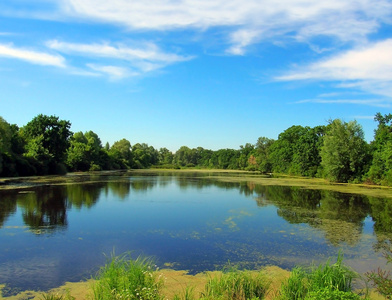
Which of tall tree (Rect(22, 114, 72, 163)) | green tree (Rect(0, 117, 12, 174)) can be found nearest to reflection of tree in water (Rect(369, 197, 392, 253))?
green tree (Rect(0, 117, 12, 174))

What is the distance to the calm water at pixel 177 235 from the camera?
27.0ft

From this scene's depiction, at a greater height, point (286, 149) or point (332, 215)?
point (286, 149)

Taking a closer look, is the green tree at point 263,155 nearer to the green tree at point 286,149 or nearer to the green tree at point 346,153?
the green tree at point 286,149

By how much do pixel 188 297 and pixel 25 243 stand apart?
6879 millimetres

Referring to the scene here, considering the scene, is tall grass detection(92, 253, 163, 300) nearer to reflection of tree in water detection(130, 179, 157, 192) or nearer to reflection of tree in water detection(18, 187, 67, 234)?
reflection of tree in water detection(18, 187, 67, 234)

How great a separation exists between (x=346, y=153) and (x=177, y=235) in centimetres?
3642

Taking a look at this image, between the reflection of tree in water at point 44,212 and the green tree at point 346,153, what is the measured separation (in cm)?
3474

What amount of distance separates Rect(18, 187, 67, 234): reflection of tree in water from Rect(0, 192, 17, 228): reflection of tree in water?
410 mm

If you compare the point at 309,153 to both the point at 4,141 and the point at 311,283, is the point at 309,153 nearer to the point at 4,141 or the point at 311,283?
the point at 4,141

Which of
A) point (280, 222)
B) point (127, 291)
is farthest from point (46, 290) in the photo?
point (280, 222)

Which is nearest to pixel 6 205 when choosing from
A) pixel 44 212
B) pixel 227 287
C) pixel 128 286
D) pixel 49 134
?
pixel 44 212

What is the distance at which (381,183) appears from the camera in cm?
3650

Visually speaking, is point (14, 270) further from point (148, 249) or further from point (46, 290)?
point (148, 249)

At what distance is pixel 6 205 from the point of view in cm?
1706
